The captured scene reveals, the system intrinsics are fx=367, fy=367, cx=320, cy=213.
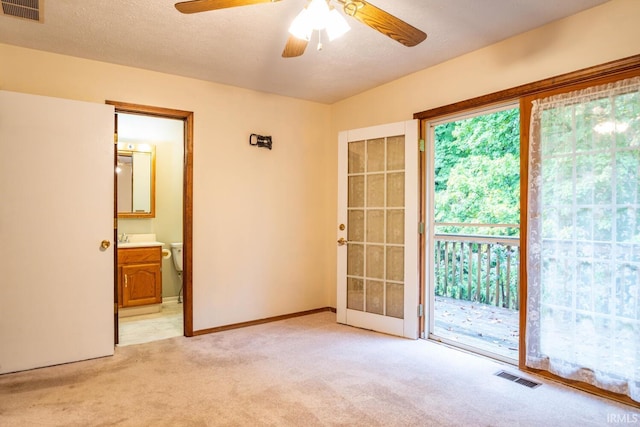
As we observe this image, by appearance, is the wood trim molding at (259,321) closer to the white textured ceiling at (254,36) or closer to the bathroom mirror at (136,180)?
the bathroom mirror at (136,180)

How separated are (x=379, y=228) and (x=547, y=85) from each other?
6.10 ft

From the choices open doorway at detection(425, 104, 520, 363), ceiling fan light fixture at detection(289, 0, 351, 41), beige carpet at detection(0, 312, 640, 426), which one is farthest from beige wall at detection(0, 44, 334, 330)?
ceiling fan light fixture at detection(289, 0, 351, 41)

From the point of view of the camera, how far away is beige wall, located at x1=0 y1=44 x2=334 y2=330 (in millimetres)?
3195

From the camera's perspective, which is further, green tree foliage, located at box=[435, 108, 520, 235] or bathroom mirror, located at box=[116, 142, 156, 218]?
green tree foliage, located at box=[435, 108, 520, 235]

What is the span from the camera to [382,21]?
1862 mm

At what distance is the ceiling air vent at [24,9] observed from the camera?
226 centimetres

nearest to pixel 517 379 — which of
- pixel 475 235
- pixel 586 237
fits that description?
pixel 586 237

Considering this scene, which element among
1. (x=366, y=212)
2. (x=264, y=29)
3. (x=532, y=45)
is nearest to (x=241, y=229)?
(x=366, y=212)

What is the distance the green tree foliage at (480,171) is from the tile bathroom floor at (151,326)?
3.86 m

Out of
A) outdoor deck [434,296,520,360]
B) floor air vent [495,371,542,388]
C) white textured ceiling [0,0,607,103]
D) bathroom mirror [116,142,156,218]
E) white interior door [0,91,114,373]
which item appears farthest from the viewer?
bathroom mirror [116,142,156,218]

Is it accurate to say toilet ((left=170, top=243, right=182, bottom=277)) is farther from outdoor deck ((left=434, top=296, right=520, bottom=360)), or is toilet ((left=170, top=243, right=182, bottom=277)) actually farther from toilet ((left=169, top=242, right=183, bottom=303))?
outdoor deck ((left=434, top=296, right=520, bottom=360))

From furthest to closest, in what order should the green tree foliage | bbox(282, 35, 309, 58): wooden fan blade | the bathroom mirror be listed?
1. the green tree foliage
2. the bathroom mirror
3. bbox(282, 35, 309, 58): wooden fan blade

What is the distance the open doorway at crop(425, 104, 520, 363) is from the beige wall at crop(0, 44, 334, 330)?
148 cm

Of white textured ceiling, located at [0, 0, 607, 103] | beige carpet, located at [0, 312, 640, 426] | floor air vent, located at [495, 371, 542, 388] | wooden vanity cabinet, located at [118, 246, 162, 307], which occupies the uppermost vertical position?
white textured ceiling, located at [0, 0, 607, 103]
